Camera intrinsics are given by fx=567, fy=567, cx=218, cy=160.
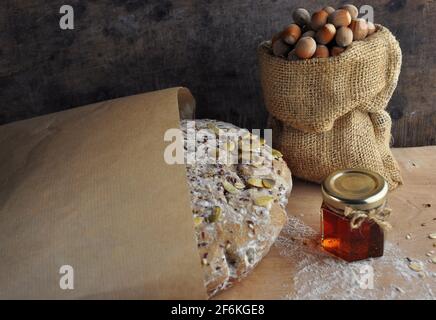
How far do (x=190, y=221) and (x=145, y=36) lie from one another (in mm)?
707

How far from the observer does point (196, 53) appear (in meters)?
1.61

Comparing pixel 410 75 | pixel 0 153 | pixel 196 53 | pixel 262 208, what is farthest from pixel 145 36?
pixel 410 75

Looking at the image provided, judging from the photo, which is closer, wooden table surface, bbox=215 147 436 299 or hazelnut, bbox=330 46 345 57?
wooden table surface, bbox=215 147 436 299

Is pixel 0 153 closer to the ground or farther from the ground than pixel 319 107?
closer to the ground

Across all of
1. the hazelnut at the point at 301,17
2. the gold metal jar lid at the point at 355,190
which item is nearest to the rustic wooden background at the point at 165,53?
the hazelnut at the point at 301,17

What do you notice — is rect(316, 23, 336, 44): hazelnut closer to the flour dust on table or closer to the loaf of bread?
the loaf of bread

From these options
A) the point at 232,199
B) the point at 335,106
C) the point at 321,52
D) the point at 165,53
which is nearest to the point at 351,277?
the point at 232,199

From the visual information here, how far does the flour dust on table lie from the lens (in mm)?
1135

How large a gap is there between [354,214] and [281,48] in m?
0.44

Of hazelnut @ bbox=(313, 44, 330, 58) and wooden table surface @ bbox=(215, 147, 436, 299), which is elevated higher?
hazelnut @ bbox=(313, 44, 330, 58)

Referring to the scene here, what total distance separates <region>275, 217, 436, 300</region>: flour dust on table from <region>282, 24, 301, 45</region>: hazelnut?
474 millimetres

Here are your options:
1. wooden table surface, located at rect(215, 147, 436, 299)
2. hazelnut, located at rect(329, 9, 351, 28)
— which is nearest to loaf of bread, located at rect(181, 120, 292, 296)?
wooden table surface, located at rect(215, 147, 436, 299)

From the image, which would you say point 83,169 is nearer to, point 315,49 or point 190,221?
point 190,221

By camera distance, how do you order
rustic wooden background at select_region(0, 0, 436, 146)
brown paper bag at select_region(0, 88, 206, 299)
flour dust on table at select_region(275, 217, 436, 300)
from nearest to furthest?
1. brown paper bag at select_region(0, 88, 206, 299)
2. flour dust on table at select_region(275, 217, 436, 300)
3. rustic wooden background at select_region(0, 0, 436, 146)
